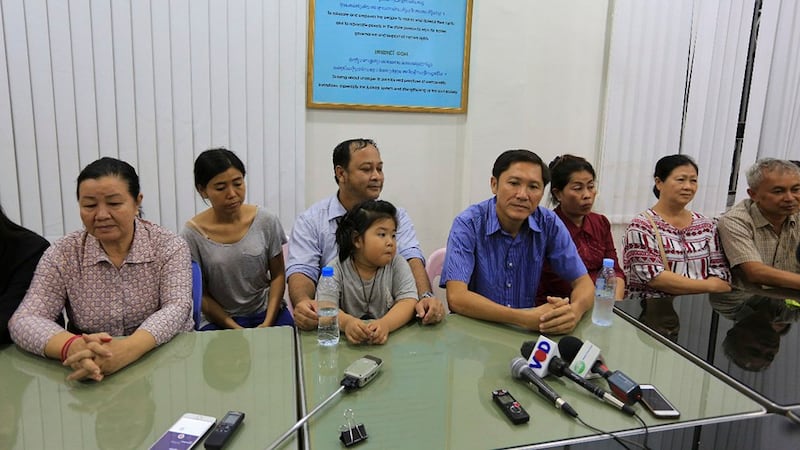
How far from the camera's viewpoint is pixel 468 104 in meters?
3.28

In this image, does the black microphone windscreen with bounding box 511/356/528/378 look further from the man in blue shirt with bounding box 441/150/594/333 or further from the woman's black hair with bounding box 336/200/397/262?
the woman's black hair with bounding box 336/200/397/262

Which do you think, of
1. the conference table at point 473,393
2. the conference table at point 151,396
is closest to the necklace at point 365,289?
the conference table at point 473,393

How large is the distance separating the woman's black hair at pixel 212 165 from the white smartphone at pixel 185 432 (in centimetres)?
122

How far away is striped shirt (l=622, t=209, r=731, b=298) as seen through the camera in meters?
2.49

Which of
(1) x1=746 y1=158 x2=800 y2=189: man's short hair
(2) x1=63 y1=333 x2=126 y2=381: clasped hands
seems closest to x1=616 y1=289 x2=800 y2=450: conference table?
(1) x1=746 y1=158 x2=800 y2=189: man's short hair

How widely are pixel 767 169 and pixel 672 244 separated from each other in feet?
2.12

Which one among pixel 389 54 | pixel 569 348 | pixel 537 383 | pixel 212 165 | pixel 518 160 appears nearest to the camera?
pixel 537 383

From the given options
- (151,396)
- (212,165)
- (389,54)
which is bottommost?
(151,396)

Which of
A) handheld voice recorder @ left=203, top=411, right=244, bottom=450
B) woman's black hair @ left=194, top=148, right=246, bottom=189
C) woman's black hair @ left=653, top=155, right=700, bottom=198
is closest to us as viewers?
handheld voice recorder @ left=203, top=411, right=244, bottom=450

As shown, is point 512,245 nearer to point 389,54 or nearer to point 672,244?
point 672,244

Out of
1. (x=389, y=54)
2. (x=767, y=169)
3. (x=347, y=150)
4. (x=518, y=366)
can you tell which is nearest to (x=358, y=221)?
(x=347, y=150)

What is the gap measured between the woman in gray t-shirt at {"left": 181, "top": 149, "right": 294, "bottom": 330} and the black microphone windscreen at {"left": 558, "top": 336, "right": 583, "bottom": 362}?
133 centimetres

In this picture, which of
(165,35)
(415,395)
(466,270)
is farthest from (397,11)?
(415,395)

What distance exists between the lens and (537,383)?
4.36 ft
